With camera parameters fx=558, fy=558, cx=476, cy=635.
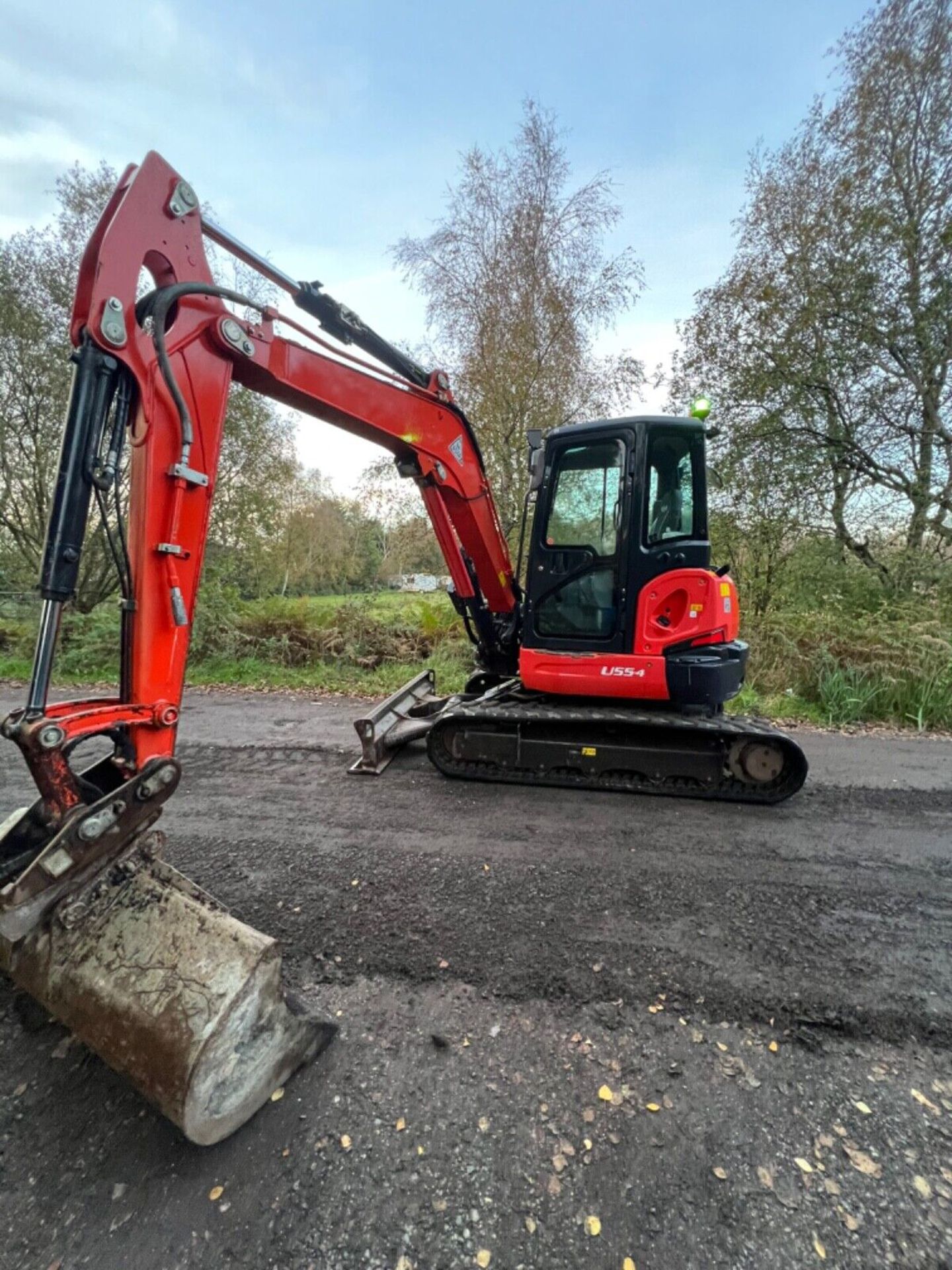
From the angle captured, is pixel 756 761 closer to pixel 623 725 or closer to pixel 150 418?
pixel 623 725

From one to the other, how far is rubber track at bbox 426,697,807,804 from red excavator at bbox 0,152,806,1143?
0.02 meters

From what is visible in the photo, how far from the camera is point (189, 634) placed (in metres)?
2.30

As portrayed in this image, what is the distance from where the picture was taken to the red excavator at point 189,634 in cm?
165

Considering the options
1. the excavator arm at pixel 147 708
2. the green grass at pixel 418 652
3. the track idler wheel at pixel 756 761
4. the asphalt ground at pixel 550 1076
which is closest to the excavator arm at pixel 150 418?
the excavator arm at pixel 147 708

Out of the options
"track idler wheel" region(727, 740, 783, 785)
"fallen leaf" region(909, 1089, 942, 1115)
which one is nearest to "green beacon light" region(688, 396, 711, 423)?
"track idler wheel" region(727, 740, 783, 785)

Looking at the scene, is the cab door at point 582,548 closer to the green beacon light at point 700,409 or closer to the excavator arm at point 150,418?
the green beacon light at point 700,409

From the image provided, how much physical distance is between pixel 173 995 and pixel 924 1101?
7.46ft

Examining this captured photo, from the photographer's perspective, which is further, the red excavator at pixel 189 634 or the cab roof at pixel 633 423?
the cab roof at pixel 633 423

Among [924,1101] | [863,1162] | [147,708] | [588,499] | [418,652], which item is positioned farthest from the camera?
[418,652]

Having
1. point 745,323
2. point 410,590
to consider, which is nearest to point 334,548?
point 410,590

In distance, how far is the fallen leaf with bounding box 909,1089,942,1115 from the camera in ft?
5.52

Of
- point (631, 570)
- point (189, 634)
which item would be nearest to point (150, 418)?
point (189, 634)

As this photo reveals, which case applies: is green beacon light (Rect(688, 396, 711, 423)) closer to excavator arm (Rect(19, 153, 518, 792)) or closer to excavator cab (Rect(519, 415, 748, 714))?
excavator cab (Rect(519, 415, 748, 714))

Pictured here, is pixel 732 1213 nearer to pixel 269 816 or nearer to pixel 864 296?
pixel 269 816
